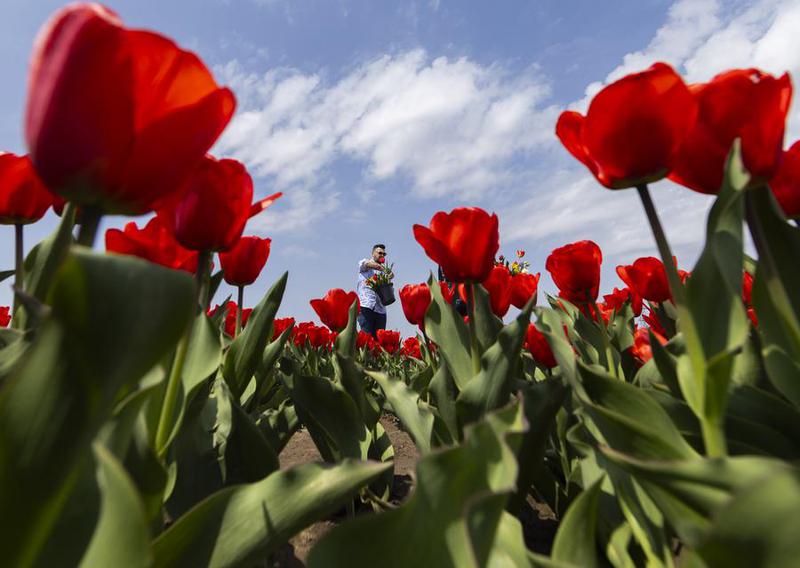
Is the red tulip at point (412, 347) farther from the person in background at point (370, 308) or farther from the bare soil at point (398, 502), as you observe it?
the bare soil at point (398, 502)

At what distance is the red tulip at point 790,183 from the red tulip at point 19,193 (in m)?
1.72

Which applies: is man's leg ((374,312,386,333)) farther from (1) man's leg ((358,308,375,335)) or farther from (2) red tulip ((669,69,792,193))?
(2) red tulip ((669,69,792,193))

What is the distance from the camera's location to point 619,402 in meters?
0.93

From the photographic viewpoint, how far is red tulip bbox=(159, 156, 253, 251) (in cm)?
106

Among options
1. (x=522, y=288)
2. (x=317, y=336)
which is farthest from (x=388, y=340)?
(x=522, y=288)

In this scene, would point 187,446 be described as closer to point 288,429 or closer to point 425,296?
point 288,429

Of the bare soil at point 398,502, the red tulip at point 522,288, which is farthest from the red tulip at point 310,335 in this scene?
the red tulip at point 522,288

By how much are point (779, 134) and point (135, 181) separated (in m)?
1.03

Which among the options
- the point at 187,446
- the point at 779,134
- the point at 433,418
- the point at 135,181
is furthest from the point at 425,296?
the point at 135,181

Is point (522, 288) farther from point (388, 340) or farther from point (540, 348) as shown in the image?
point (388, 340)

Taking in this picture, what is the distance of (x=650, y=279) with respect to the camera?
2258 mm

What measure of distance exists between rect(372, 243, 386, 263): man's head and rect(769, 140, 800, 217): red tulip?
8829 mm

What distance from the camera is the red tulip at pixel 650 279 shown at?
225cm

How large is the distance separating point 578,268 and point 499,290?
19.1 inches
